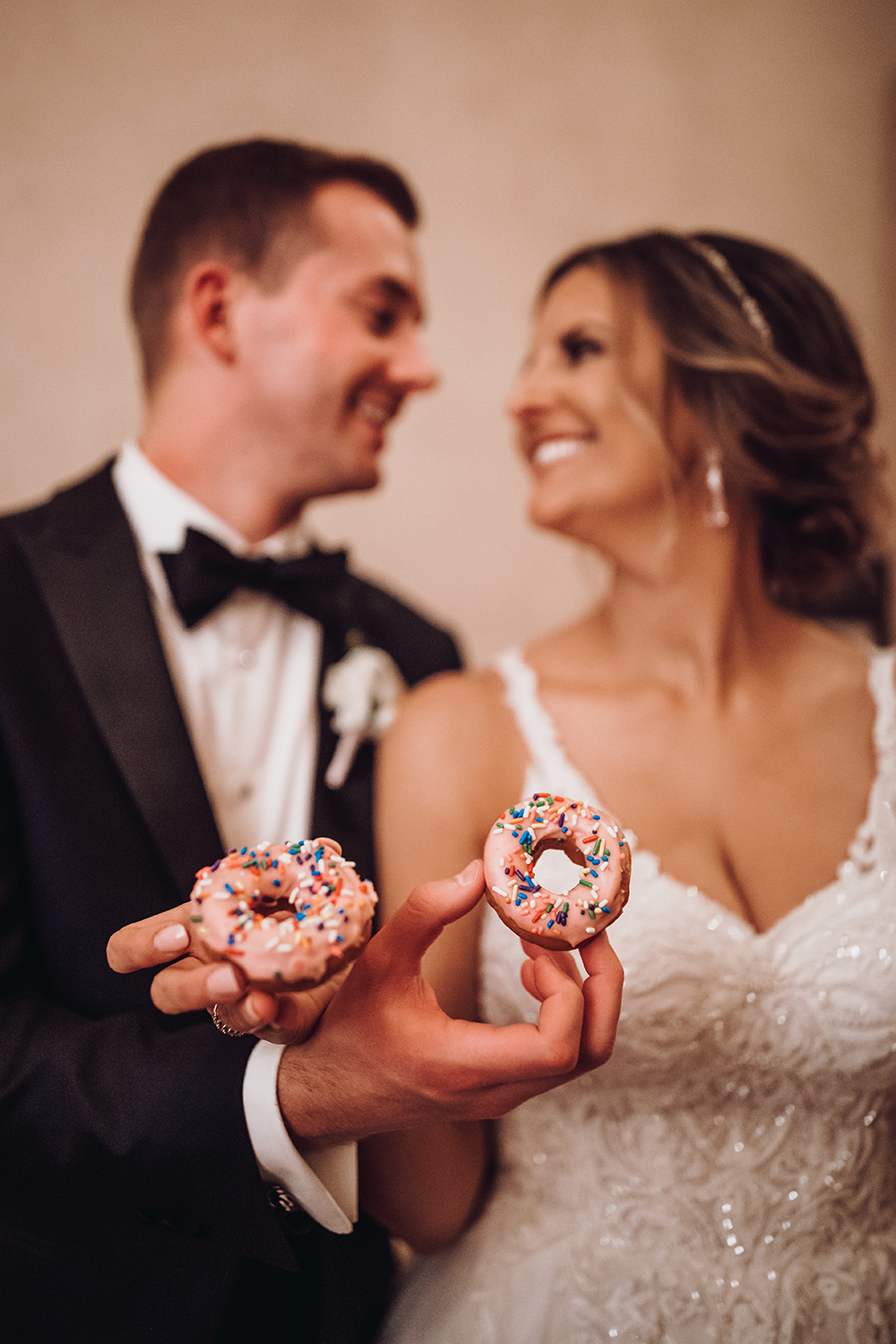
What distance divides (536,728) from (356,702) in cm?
29

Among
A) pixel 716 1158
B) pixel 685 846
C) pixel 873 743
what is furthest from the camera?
pixel 873 743

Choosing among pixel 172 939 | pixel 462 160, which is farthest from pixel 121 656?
pixel 462 160

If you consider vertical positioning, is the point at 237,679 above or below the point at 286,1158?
above

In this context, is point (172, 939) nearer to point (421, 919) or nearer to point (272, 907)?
point (272, 907)

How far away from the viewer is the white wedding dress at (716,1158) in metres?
1.11

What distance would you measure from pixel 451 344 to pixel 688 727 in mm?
1380

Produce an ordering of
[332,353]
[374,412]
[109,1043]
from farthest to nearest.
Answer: [374,412] < [332,353] < [109,1043]

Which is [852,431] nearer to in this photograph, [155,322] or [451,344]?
[451,344]

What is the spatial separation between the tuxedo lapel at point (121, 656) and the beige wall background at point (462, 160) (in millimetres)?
280

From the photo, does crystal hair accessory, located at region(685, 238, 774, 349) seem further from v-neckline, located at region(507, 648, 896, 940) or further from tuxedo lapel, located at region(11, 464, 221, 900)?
tuxedo lapel, located at region(11, 464, 221, 900)

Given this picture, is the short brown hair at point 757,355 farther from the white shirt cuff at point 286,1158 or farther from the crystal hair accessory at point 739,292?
the white shirt cuff at point 286,1158

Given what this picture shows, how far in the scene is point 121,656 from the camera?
3.98ft

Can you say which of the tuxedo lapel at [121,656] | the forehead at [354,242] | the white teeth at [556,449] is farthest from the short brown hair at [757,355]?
the tuxedo lapel at [121,656]

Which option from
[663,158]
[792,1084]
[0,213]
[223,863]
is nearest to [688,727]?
[792,1084]
